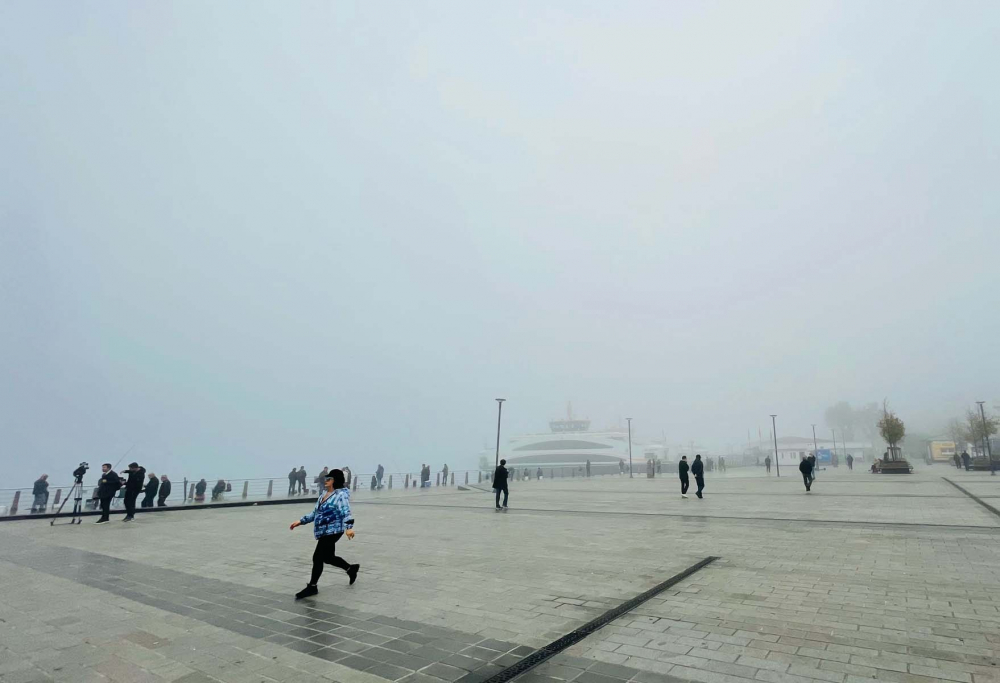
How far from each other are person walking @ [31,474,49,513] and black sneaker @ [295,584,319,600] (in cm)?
1656

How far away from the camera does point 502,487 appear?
1709 cm

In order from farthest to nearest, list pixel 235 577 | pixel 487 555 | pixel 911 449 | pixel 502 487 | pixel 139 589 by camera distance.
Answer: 1. pixel 911 449
2. pixel 502 487
3. pixel 487 555
4. pixel 235 577
5. pixel 139 589

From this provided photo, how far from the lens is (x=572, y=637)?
4.84 m

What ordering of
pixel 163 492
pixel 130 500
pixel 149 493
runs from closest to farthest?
pixel 130 500 → pixel 149 493 → pixel 163 492

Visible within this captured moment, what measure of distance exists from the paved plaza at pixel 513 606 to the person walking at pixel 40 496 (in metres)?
8.18

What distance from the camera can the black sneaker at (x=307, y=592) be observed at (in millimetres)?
6355

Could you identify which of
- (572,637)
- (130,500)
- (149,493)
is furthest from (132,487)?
(572,637)

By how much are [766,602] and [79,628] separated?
284 inches

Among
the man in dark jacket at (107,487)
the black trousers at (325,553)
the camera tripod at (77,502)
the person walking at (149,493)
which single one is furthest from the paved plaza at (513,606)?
the person walking at (149,493)

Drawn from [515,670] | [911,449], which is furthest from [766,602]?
[911,449]

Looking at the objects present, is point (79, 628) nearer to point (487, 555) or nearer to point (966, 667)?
point (487, 555)

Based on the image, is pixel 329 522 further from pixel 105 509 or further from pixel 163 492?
pixel 163 492

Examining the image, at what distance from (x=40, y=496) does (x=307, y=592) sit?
2048 cm

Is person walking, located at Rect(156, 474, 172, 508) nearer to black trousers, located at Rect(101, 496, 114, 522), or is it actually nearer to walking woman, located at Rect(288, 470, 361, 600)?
black trousers, located at Rect(101, 496, 114, 522)
